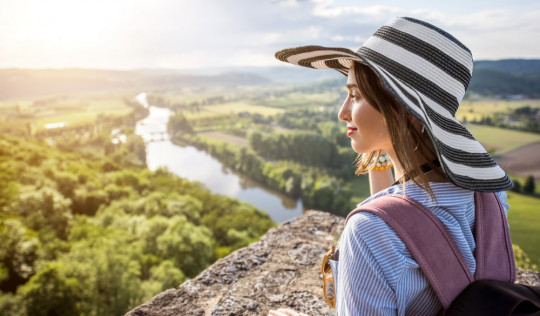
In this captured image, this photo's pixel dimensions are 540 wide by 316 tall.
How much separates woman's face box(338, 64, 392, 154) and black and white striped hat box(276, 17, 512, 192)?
0.14 metres

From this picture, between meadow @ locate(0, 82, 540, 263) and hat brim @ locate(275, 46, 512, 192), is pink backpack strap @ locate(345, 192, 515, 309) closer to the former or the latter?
hat brim @ locate(275, 46, 512, 192)

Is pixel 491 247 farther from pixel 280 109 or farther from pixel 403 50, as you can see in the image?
pixel 280 109

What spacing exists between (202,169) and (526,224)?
1726 inches

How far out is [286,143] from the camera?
194ft

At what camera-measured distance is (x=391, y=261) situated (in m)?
1.01

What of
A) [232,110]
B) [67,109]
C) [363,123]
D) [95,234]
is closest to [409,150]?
[363,123]

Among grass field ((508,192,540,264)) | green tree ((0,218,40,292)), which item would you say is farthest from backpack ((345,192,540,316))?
grass field ((508,192,540,264))

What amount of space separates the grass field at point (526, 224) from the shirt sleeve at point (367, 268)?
24.9 metres

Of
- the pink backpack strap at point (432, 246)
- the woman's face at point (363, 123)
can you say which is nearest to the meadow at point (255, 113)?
the woman's face at point (363, 123)

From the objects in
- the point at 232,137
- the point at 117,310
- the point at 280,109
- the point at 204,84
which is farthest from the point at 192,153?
the point at 117,310

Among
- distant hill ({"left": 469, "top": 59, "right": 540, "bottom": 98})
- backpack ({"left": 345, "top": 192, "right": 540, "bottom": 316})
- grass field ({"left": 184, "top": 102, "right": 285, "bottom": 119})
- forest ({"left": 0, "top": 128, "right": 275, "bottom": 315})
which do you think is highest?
distant hill ({"left": 469, "top": 59, "right": 540, "bottom": 98})

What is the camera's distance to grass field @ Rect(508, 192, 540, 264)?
2413cm

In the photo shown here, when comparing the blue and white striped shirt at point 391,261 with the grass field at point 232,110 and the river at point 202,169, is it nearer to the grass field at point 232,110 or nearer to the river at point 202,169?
the river at point 202,169

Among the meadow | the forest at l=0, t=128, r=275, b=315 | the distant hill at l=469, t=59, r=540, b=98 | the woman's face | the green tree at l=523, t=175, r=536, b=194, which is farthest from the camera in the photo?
the distant hill at l=469, t=59, r=540, b=98
